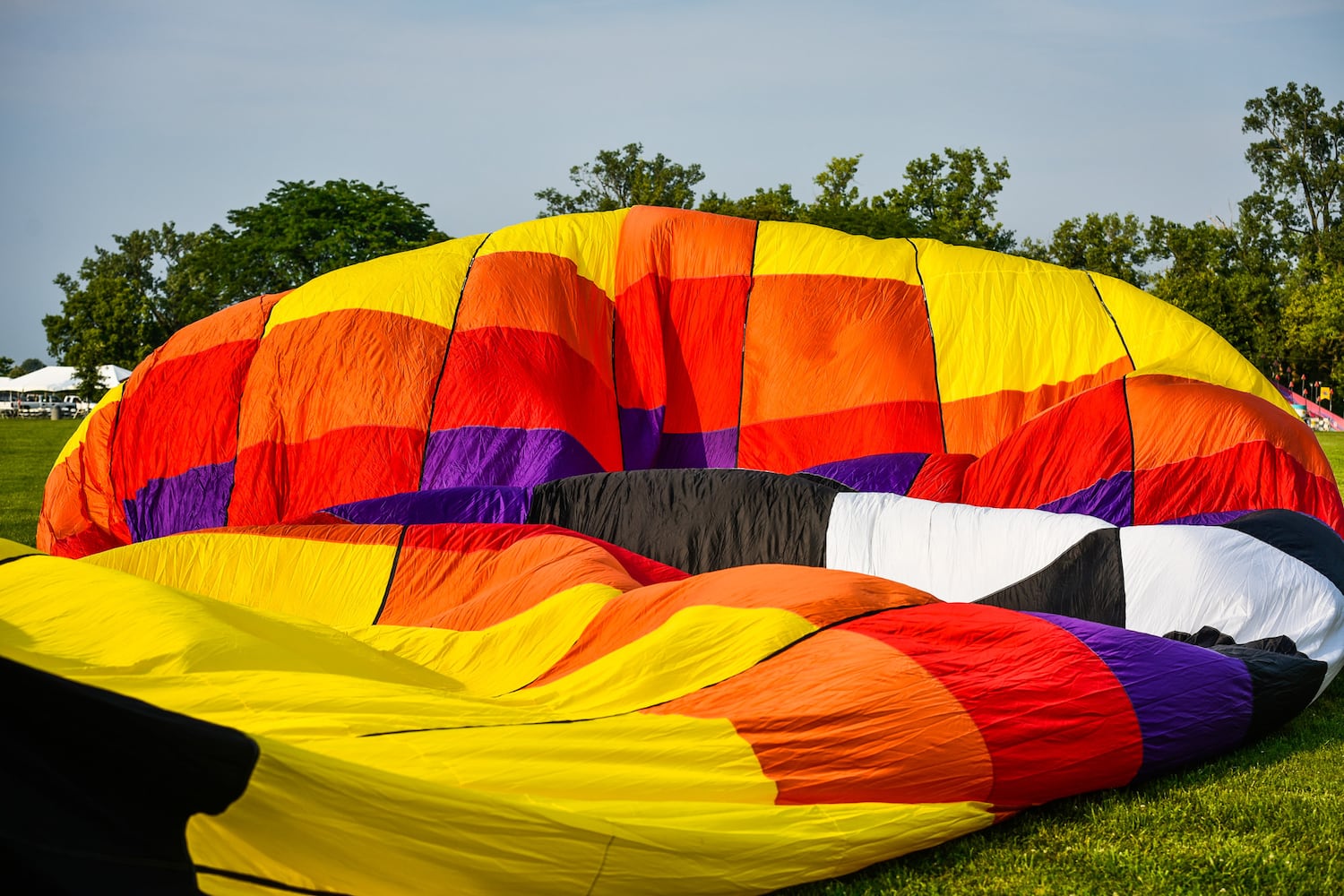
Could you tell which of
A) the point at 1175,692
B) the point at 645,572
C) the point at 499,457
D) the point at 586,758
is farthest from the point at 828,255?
the point at 586,758

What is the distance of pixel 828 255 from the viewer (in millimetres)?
4883

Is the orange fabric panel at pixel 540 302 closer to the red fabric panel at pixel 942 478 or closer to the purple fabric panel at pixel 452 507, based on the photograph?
the purple fabric panel at pixel 452 507

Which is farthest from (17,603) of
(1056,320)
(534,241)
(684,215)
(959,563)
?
(1056,320)

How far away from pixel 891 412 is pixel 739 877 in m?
3.11

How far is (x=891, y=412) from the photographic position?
450 cm

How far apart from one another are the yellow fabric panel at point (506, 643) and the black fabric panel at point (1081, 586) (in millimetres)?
1058

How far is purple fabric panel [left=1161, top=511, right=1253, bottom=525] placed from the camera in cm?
349

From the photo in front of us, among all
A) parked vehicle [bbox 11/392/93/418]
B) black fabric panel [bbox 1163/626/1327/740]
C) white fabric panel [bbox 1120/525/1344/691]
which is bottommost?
parked vehicle [bbox 11/392/93/418]

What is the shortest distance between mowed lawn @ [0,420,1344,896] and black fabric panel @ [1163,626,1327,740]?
82 mm

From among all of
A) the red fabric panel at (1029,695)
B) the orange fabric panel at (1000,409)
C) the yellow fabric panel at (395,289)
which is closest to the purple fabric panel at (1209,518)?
the orange fabric panel at (1000,409)

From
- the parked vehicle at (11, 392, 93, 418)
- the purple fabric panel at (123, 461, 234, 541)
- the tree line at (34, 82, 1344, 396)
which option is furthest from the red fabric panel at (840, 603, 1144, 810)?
the parked vehicle at (11, 392, 93, 418)

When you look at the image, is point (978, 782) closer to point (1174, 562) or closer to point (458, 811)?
point (458, 811)

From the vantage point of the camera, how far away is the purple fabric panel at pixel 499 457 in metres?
4.17

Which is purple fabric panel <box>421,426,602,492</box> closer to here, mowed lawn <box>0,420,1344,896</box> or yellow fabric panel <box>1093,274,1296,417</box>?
yellow fabric panel <box>1093,274,1296,417</box>
